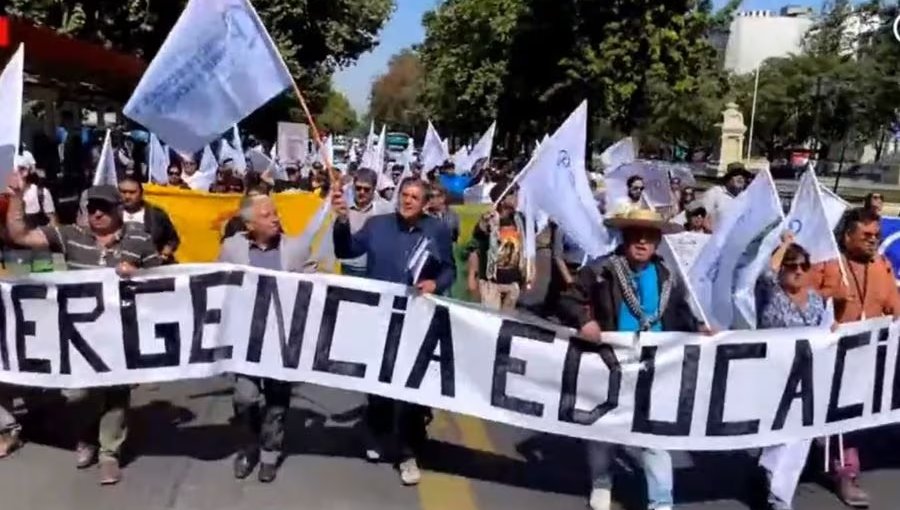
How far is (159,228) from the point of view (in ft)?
25.7

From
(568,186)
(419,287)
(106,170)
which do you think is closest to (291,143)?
(106,170)

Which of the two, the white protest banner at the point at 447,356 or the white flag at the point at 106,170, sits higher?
the white flag at the point at 106,170

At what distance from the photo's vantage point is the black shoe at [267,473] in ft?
21.1

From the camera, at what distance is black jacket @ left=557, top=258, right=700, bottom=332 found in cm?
584

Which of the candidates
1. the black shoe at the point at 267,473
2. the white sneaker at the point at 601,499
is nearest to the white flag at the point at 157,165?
the black shoe at the point at 267,473

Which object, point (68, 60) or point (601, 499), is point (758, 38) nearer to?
point (68, 60)

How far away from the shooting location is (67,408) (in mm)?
7844

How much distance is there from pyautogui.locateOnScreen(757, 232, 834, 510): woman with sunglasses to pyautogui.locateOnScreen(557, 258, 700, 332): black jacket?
457mm

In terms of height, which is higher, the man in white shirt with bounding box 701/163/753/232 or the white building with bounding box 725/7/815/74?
the white building with bounding box 725/7/815/74

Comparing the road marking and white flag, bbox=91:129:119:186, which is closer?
the road marking

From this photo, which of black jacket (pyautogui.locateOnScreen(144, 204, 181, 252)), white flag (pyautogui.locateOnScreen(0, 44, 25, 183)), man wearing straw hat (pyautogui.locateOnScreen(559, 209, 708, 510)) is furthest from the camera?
black jacket (pyautogui.locateOnScreen(144, 204, 181, 252))

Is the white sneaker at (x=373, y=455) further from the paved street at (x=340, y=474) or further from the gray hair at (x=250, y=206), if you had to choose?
the gray hair at (x=250, y=206)

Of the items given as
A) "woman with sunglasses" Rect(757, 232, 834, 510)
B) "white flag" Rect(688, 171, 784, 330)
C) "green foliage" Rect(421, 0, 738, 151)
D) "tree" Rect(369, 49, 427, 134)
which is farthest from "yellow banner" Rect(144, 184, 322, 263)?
"tree" Rect(369, 49, 427, 134)

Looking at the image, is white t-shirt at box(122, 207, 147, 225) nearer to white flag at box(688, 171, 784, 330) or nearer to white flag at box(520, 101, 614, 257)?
white flag at box(520, 101, 614, 257)
